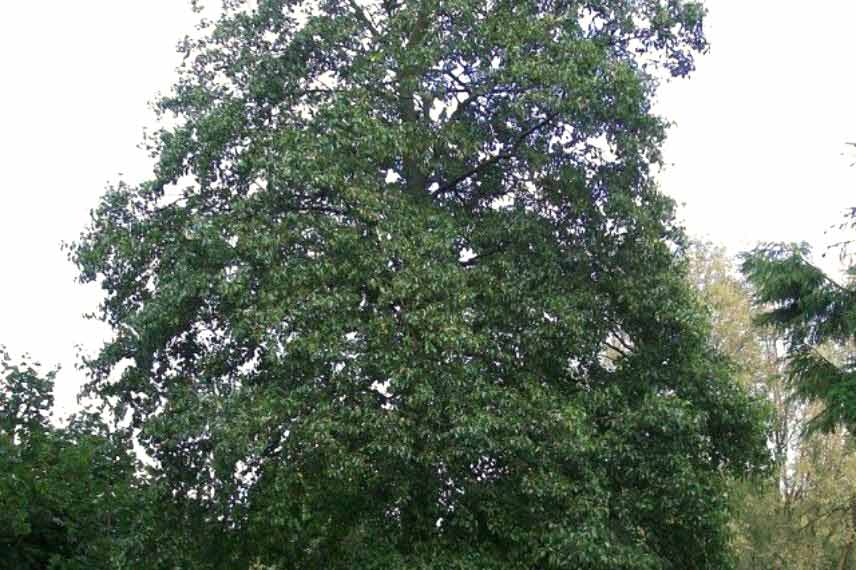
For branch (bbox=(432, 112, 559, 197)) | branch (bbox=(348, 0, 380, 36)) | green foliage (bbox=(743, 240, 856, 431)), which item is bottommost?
green foliage (bbox=(743, 240, 856, 431))

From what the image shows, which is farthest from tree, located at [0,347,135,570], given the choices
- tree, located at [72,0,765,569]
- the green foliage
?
the green foliage

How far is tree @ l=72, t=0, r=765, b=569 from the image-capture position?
876 cm

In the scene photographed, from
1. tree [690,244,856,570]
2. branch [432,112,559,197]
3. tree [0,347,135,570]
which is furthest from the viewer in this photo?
tree [690,244,856,570]

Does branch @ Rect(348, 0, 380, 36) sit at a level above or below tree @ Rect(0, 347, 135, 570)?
above

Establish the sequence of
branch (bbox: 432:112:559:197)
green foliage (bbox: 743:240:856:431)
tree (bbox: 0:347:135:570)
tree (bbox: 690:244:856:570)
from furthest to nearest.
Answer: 1. tree (bbox: 690:244:856:570)
2. green foliage (bbox: 743:240:856:431)
3. branch (bbox: 432:112:559:197)
4. tree (bbox: 0:347:135:570)

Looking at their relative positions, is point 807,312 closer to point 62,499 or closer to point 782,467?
point 62,499

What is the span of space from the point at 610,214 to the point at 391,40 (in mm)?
3186

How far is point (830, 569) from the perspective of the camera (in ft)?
66.7

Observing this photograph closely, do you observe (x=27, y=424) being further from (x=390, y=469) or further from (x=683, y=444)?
(x=683, y=444)

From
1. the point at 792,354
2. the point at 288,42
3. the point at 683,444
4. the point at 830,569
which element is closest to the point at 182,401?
the point at 288,42

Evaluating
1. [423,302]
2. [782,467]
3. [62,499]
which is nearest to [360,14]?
[423,302]

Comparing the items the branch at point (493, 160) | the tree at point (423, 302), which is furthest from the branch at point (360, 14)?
the branch at point (493, 160)

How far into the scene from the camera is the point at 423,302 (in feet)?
29.5

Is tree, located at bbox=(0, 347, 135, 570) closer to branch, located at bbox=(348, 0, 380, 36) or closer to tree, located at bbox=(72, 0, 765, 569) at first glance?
tree, located at bbox=(72, 0, 765, 569)
